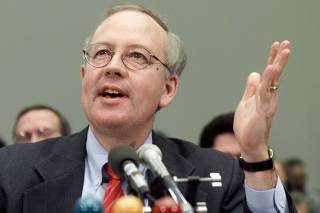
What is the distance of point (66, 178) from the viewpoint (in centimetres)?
281

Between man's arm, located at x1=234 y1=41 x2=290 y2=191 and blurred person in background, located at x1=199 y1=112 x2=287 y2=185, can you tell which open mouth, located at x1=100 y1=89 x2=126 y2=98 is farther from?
blurred person in background, located at x1=199 y1=112 x2=287 y2=185

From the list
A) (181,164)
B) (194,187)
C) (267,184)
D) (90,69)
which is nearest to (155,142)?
(181,164)

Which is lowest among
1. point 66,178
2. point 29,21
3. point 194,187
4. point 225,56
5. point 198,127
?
point 198,127

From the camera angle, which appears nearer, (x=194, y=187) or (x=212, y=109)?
(x=194, y=187)

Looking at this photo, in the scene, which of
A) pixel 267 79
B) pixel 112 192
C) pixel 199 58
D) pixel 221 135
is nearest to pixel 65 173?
pixel 112 192

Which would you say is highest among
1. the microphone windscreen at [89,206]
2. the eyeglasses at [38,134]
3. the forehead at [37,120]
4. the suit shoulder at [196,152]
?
the microphone windscreen at [89,206]

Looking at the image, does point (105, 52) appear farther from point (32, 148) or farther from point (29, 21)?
point (29, 21)

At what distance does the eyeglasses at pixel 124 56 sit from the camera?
2916 millimetres

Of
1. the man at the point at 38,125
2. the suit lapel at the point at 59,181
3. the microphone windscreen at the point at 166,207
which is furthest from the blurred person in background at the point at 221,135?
the microphone windscreen at the point at 166,207

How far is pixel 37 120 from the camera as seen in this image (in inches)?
177

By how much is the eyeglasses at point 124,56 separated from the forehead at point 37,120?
1.55 meters

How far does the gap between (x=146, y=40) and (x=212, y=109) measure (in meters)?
3.97

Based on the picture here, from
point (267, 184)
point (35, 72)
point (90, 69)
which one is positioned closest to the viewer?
point (267, 184)

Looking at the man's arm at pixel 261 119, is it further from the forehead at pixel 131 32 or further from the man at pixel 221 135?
the man at pixel 221 135
